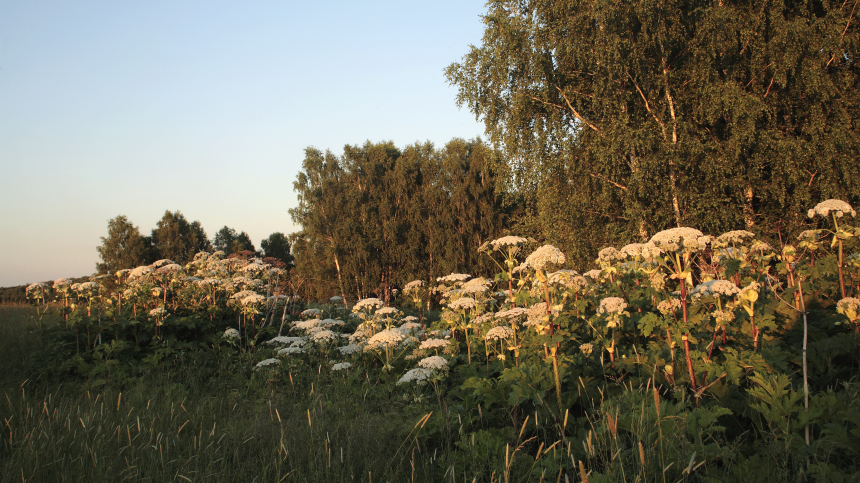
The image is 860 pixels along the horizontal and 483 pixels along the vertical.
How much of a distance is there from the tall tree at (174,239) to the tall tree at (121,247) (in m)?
2.31

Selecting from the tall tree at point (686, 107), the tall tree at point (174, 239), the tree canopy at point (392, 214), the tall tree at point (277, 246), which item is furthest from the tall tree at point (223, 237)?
the tall tree at point (686, 107)

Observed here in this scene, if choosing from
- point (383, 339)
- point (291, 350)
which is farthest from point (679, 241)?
point (291, 350)

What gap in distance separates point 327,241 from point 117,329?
1059 inches

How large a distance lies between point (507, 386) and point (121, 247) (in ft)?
168

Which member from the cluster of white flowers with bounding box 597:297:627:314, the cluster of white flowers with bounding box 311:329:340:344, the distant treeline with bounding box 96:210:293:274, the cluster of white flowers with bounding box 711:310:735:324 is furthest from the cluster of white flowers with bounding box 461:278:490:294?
the distant treeline with bounding box 96:210:293:274

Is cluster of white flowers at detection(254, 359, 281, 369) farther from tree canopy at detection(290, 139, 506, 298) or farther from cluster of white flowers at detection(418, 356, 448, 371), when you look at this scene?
tree canopy at detection(290, 139, 506, 298)

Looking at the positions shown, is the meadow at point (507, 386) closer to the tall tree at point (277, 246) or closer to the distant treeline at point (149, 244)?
the distant treeline at point (149, 244)

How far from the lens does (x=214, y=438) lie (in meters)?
3.55

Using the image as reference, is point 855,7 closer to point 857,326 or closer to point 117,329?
point 857,326

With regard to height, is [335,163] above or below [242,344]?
above

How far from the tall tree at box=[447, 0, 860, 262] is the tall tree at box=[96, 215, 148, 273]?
41.5 m

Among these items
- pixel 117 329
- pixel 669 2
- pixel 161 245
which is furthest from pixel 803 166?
pixel 161 245

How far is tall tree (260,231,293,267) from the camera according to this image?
66375 millimetres

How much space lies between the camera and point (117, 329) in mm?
7059
